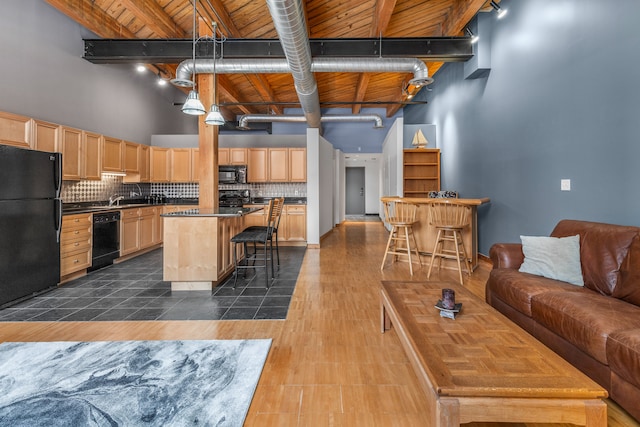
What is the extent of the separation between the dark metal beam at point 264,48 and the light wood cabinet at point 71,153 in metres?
1.44

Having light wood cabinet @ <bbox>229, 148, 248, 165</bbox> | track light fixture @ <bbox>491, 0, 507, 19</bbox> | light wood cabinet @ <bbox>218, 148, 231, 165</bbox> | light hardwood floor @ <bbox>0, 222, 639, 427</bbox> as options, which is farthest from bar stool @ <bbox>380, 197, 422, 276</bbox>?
light wood cabinet @ <bbox>218, 148, 231, 165</bbox>

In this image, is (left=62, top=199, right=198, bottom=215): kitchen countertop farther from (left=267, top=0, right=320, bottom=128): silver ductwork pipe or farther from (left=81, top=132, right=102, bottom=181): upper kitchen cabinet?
(left=267, top=0, right=320, bottom=128): silver ductwork pipe

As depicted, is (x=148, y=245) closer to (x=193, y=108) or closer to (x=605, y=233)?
(x=193, y=108)

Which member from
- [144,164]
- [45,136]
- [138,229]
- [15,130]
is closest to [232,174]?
[144,164]

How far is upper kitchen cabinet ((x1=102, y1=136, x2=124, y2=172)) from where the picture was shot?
5.11 metres

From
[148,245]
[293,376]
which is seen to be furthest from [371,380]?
[148,245]

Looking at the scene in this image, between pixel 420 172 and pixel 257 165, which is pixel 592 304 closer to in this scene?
pixel 420 172

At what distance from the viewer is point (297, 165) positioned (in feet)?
23.2

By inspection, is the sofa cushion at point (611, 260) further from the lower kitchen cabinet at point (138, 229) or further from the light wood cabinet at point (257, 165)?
the lower kitchen cabinet at point (138, 229)

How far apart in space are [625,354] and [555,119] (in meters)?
2.87

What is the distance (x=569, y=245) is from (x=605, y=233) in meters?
0.25

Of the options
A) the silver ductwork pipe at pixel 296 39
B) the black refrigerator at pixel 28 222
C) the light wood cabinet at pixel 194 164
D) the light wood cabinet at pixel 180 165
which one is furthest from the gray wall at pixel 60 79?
the silver ductwork pipe at pixel 296 39

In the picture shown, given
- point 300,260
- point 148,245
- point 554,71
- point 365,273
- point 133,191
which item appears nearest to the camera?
point 554,71

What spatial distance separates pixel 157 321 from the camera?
275 cm
